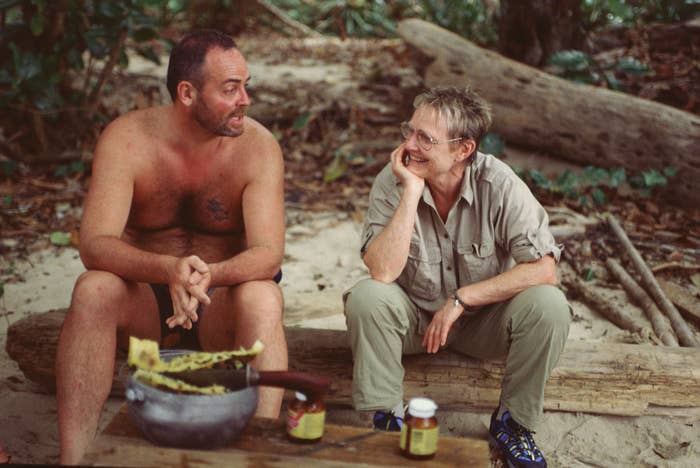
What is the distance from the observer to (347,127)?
26.7 feet

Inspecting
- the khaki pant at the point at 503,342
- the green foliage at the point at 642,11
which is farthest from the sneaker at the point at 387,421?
the green foliage at the point at 642,11

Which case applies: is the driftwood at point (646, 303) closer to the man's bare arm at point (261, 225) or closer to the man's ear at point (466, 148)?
the man's ear at point (466, 148)

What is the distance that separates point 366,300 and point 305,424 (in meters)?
0.89

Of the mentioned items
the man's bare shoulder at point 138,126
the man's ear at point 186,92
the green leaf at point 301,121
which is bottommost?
the green leaf at point 301,121

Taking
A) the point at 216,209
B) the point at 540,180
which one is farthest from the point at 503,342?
the point at 540,180

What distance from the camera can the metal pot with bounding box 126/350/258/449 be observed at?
239cm

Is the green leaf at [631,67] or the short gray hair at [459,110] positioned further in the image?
the green leaf at [631,67]

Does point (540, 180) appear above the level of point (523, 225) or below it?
below

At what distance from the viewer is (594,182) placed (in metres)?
6.49

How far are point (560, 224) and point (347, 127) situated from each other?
2.91m

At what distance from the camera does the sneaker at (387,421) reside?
3398mm

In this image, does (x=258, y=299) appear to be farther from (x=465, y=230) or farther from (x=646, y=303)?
(x=646, y=303)

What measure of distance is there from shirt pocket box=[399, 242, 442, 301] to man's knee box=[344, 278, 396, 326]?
0.21m

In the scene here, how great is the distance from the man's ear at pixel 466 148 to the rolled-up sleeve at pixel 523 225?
0.20 meters
